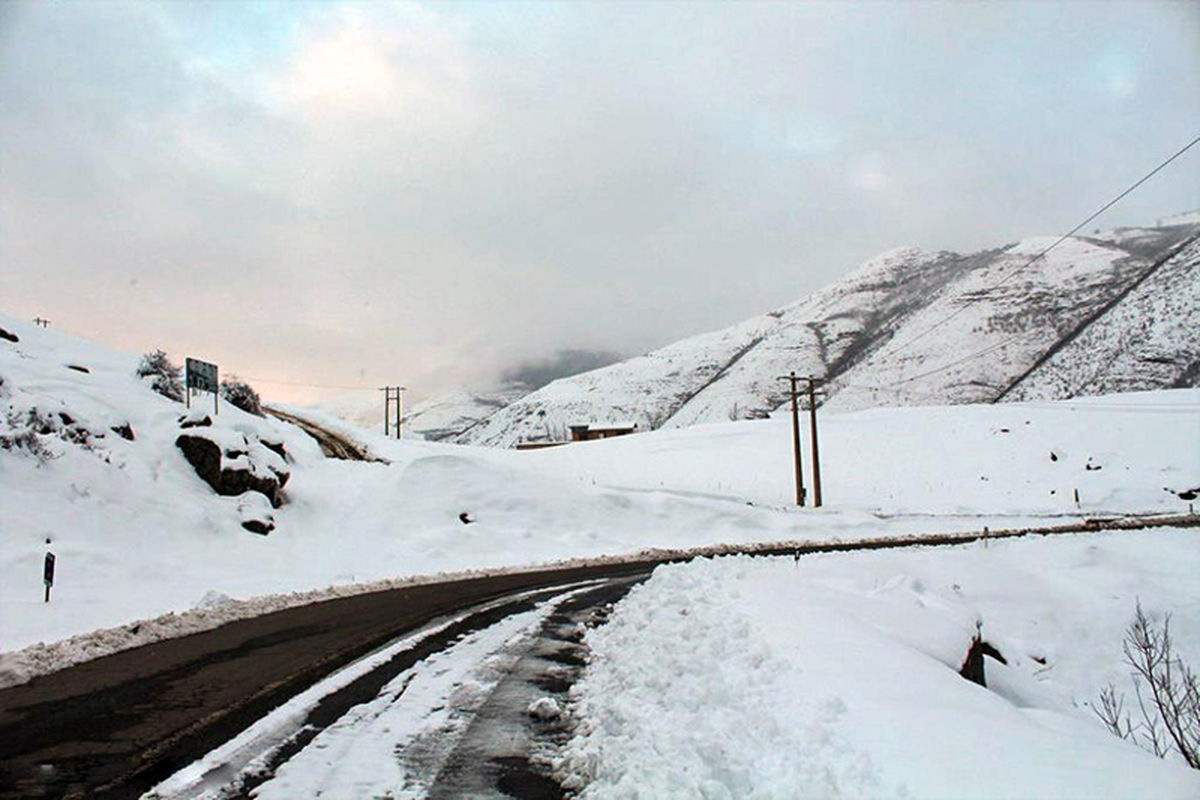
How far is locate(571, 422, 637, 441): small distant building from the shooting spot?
92.1 metres

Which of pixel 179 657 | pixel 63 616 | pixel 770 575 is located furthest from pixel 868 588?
pixel 63 616

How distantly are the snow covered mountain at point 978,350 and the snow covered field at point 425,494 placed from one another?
183 ft

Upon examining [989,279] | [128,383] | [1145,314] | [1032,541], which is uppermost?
[989,279]

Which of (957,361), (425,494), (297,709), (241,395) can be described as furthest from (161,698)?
(957,361)

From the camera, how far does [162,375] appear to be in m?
29.8

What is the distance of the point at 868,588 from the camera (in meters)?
13.6

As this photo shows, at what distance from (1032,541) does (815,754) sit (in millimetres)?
20761

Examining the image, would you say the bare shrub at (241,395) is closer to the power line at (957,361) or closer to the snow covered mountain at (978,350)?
the snow covered mountain at (978,350)

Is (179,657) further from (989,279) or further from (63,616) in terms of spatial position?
(989,279)

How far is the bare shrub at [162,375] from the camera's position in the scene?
29141 millimetres

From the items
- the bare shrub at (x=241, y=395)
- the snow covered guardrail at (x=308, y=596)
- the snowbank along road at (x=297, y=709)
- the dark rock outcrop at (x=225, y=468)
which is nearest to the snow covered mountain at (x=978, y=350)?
the snow covered guardrail at (x=308, y=596)

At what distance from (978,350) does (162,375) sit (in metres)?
135

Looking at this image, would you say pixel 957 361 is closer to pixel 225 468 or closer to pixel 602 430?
pixel 602 430

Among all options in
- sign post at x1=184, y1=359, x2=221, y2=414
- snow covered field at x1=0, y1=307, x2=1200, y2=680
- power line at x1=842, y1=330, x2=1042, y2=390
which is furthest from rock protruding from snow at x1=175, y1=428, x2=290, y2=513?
power line at x1=842, y1=330, x2=1042, y2=390
